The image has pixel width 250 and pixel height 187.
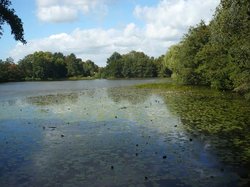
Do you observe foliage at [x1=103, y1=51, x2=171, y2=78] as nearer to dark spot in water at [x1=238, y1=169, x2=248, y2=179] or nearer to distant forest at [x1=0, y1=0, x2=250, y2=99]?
distant forest at [x1=0, y1=0, x2=250, y2=99]

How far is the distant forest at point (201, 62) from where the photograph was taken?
2596 centimetres

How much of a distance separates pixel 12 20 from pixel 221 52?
1636 inches

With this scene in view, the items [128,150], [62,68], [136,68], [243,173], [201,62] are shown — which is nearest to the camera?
[243,173]

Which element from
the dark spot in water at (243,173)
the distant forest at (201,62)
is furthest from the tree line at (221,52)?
the dark spot in water at (243,173)

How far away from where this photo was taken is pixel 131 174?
14.3 meters

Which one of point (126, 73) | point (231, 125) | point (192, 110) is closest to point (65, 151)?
point (231, 125)

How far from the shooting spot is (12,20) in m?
19.7

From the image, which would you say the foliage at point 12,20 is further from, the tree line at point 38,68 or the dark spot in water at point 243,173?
the tree line at point 38,68

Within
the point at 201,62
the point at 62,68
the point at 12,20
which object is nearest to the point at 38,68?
the point at 62,68

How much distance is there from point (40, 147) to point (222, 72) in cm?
4068

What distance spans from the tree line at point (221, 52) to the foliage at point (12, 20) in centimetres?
1243

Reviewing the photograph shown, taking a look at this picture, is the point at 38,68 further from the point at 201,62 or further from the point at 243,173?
the point at 243,173

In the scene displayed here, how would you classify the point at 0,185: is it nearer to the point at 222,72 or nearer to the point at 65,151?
the point at 65,151

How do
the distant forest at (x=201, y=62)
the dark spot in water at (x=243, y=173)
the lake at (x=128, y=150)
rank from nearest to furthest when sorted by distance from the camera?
A: 1. the dark spot in water at (x=243, y=173)
2. the lake at (x=128, y=150)
3. the distant forest at (x=201, y=62)
